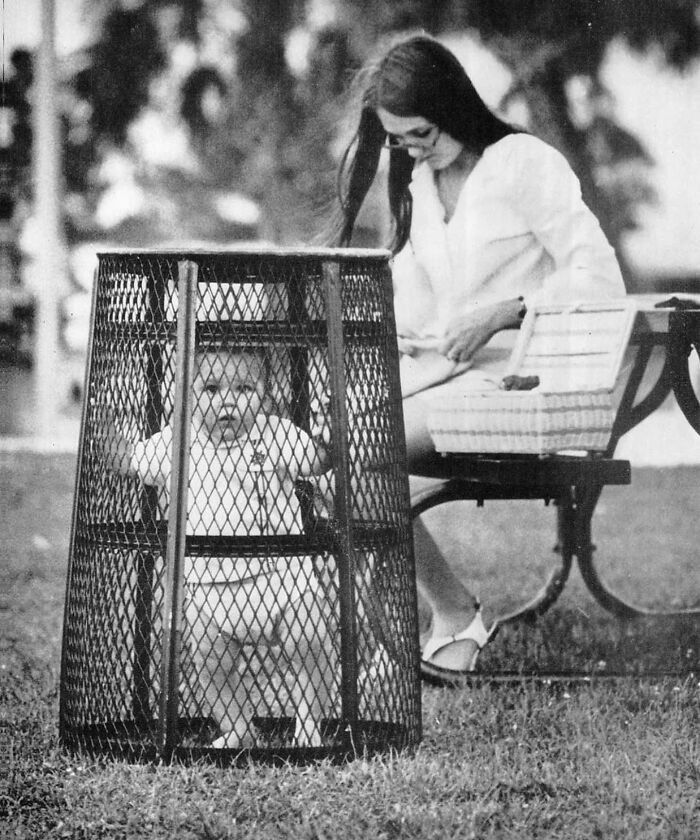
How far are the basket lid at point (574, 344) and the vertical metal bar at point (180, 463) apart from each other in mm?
1101

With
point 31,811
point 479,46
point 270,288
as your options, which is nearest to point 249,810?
point 31,811

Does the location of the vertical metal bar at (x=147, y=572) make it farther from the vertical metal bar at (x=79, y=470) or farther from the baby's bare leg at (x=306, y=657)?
the baby's bare leg at (x=306, y=657)

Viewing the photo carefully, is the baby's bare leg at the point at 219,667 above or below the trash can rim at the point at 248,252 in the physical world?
below

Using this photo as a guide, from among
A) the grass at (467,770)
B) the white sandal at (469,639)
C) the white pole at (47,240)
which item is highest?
the white pole at (47,240)

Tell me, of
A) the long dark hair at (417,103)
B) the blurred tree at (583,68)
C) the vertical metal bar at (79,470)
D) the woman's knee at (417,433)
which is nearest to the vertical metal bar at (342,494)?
the vertical metal bar at (79,470)

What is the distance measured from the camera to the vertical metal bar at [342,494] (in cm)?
280

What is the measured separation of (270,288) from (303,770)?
933 mm

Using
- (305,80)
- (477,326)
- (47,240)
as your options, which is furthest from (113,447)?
(305,80)

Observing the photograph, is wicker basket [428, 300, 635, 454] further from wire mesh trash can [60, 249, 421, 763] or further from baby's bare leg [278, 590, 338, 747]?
baby's bare leg [278, 590, 338, 747]

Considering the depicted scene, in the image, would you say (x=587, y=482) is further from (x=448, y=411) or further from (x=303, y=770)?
(x=303, y=770)

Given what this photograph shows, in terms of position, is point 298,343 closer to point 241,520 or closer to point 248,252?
point 248,252

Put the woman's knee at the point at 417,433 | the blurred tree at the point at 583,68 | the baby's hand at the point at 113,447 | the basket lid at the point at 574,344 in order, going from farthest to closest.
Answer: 1. the blurred tree at the point at 583,68
2. the woman's knee at the point at 417,433
3. the basket lid at the point at 574,344
4. the baby's hand at the point at 113,447

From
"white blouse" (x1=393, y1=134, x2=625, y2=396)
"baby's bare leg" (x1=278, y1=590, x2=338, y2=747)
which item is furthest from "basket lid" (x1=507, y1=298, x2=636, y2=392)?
"baby's bare leg" (x1=278, y1=590, x2=338, y2=747)

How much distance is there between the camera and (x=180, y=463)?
9.13 ft
